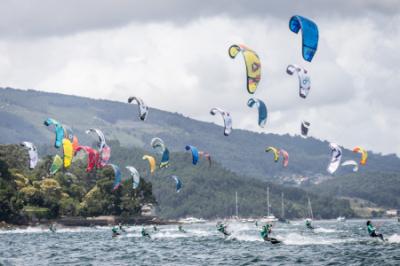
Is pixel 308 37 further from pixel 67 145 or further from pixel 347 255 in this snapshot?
pixel 67 145

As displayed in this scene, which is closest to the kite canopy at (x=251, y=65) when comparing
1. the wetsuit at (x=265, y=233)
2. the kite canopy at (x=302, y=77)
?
the kite canopy at (x=302, y=77)

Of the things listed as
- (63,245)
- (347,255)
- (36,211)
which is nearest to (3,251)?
(63,245)

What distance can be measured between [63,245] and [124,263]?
30955 millimetres

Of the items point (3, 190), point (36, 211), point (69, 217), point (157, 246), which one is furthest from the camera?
point (69, 217)

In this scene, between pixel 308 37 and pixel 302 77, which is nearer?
pixel 308 37

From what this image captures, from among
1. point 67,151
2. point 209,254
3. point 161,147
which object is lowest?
point 209,254

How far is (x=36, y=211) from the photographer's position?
176 meters

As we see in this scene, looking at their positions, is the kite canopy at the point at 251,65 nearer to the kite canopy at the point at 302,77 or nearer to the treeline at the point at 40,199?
the kite canopy at the point at 302,77

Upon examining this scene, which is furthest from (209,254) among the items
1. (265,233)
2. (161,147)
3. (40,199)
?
(40,199)

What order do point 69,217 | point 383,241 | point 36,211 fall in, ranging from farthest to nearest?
point 69,217 < point 36,211 < point 383,241

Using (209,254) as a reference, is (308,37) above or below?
above

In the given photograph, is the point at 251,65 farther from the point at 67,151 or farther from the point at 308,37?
the point at 67,151

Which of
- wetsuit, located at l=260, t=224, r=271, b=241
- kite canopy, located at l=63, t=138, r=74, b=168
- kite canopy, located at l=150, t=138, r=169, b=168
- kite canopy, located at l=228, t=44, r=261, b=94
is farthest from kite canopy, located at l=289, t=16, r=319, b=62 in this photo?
kite canopy, located at l=150, t=138, r=169, b=168

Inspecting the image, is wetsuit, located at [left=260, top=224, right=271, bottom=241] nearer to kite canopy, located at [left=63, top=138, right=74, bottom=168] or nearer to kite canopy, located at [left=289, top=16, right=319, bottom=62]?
kite canopy, located at [left=289, top=16, right=319, bottom=62]
